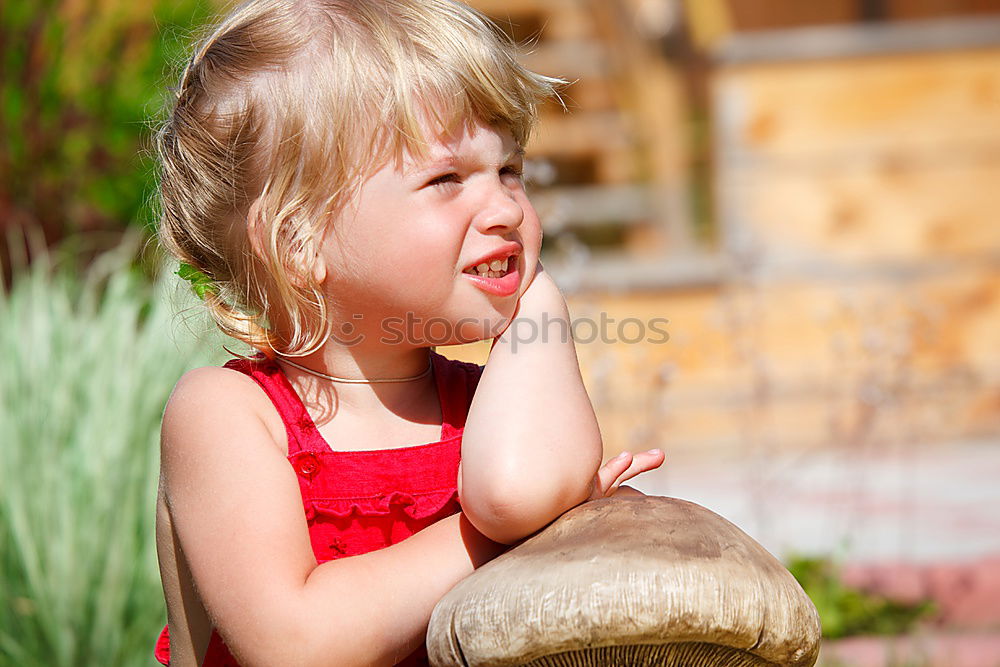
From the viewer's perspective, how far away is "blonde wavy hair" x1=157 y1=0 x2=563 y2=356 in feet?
4.73

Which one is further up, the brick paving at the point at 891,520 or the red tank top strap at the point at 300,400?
the red tank top strap at the point at 300,400

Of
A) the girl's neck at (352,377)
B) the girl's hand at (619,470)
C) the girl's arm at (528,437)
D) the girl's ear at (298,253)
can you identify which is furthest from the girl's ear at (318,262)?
the girl's hand at (619,470)

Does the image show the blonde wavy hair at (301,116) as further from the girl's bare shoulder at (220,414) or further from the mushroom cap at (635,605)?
the mushroom cap at (635,605)

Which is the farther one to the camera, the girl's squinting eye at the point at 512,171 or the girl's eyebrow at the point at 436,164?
the girl's squinting eye at the point at 512,171

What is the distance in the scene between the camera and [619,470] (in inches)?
58.8

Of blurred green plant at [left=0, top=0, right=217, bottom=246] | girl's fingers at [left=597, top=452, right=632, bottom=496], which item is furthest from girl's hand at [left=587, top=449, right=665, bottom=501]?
blurred green plant at [left=0, top=0, right=217, bottom=246]

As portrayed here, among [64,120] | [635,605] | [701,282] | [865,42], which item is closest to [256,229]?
[635,605]

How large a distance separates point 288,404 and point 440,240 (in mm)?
298

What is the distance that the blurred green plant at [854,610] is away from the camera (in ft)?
10.4

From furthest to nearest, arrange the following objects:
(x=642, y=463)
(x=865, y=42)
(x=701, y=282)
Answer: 1. (x=865, y=42)
2. (x=701, y=282)
3. (x=642, y=463)

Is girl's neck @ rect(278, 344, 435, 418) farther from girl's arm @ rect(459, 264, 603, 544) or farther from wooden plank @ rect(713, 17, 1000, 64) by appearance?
wooden plank @ rect(713, 17, 1000, 64)

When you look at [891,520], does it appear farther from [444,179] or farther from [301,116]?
[301,116]

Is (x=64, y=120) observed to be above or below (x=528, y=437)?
above

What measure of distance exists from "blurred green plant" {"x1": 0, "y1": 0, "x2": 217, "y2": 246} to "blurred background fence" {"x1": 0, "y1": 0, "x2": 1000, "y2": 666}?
1cm
